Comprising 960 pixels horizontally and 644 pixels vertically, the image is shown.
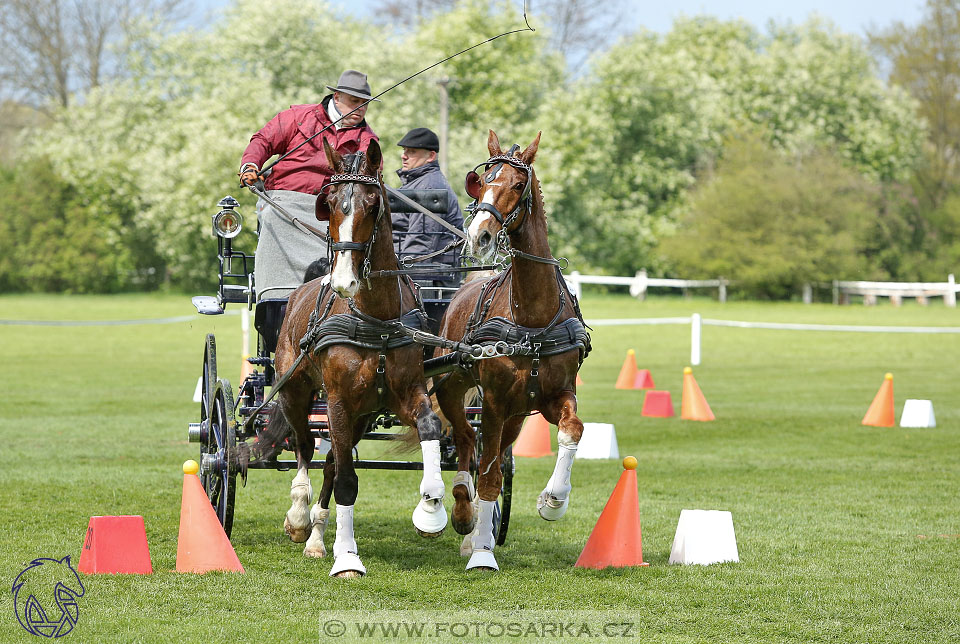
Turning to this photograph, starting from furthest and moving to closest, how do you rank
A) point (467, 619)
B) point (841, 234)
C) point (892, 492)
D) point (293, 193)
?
point (841, 234) < point (892, 492) < point (293, 193) < point (467, 619)

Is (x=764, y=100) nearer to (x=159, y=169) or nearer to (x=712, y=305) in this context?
(x=712, y=305)

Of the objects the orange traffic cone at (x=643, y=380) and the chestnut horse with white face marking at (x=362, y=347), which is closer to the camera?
the chestnut horse with white face marking at (x=362, y=347)

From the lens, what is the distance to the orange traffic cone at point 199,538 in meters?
6.00

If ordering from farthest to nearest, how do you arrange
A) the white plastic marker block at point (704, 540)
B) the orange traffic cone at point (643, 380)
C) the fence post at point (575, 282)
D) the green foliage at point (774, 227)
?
the green foliage at point (774, 227) → the orange traffic cone at point (643, 380) → the fence post at point (575, 282) → the white plastic marker block at point (704, 540)

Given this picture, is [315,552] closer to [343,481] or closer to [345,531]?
[345,531]

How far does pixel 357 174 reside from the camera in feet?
19.1

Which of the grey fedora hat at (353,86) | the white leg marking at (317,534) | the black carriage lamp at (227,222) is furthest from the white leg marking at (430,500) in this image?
the grey fedora hat at (353,86)

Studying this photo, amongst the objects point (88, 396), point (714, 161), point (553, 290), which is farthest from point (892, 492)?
point (714, 161)

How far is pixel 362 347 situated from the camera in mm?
5965

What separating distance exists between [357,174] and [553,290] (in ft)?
4.06

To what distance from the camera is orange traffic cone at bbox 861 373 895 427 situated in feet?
44.4

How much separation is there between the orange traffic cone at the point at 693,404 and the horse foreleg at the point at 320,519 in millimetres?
7796

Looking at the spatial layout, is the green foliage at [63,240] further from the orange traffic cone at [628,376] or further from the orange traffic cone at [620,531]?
the orange traffic cone at [620,531]

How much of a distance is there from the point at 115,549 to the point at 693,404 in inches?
364
